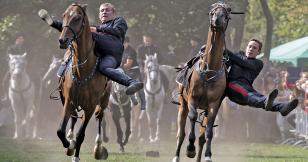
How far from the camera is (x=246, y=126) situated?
32.2 metres

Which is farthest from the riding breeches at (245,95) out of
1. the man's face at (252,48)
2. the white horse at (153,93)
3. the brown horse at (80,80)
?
the white horse at (153,93)

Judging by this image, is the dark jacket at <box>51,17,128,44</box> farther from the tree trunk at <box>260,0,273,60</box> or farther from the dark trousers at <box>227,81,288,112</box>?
the tree trunk at <box>260,0,273,60</box>

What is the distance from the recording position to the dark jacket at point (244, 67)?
1744cm

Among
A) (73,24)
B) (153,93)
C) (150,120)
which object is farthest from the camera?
(150,120)

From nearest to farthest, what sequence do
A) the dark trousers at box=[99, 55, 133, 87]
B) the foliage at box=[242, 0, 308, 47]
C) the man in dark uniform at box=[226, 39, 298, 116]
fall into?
the dark trousers at box=[99, 55, 133, 87] < the man in dark uniform at box=[226, 39, 298, 116] < the foliage at box=[242, 0, 308, 47]

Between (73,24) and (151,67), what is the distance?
559 inches

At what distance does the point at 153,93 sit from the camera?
99.0 ft

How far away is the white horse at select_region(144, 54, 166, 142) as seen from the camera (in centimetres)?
2950

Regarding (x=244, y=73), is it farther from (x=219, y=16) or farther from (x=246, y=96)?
(x=219, y=16)

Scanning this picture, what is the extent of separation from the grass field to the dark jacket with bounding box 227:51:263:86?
344 cm

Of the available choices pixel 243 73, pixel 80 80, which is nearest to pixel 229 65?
pixel 243 73

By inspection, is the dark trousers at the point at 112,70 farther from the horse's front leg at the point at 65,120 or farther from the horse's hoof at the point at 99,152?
the horse's hoof at the point at 99,152

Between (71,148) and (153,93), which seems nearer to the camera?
(71,148)

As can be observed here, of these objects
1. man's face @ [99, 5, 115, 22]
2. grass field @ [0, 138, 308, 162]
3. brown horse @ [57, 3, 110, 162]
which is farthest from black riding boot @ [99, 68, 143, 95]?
grass field @ [0, 138, 308, 162]
